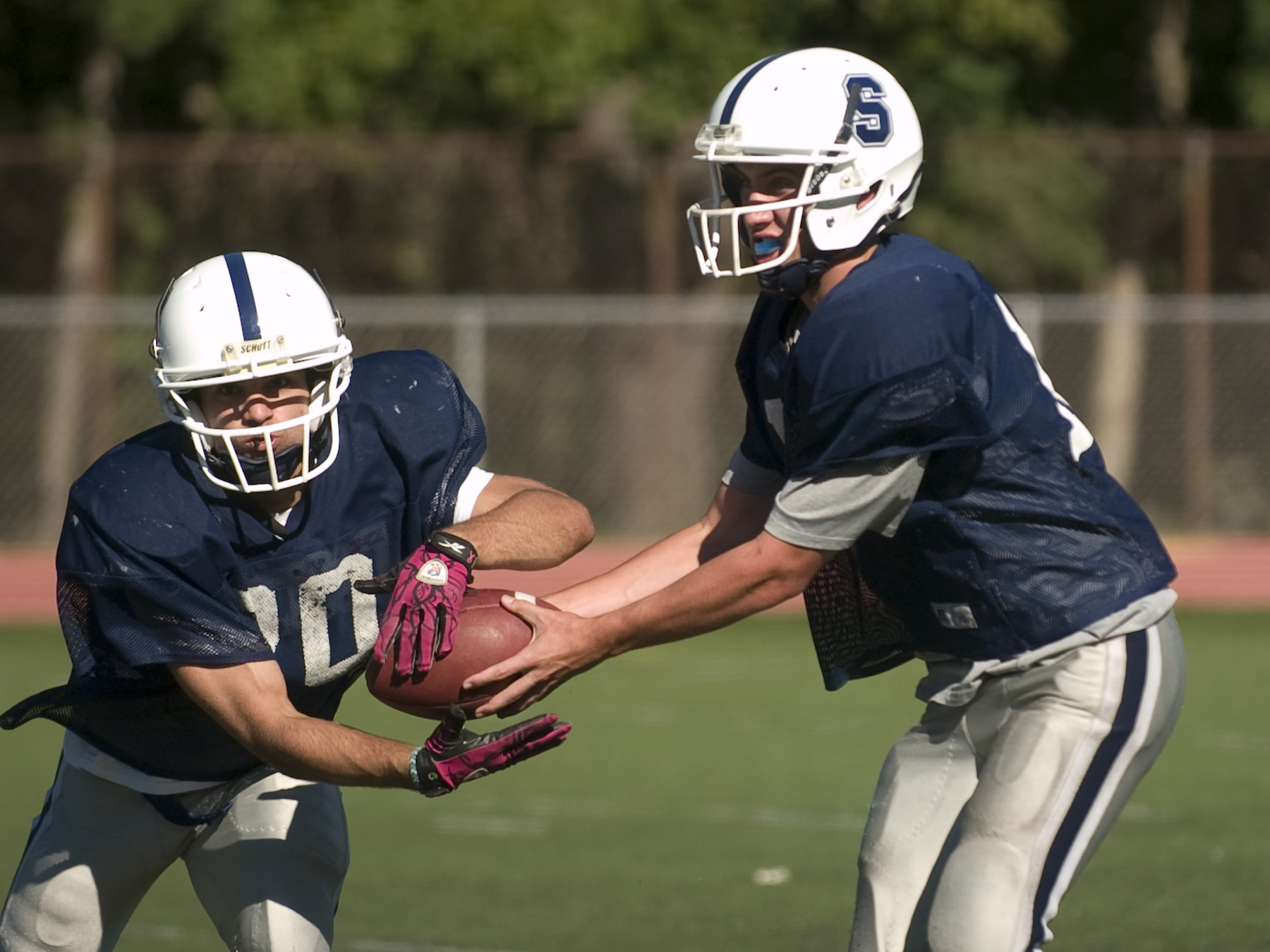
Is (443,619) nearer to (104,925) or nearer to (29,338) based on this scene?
(104,925)

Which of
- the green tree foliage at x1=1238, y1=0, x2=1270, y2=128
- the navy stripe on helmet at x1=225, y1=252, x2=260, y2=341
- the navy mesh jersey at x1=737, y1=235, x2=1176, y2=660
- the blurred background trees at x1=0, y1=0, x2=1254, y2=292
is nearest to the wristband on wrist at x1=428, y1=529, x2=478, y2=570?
the navy stripe on helmet at x1=225, y1=252, x2=260, y2=341

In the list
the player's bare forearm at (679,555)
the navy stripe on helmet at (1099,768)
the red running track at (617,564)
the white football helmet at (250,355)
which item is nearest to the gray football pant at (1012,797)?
the navy stripe on helmet at (1099,768)

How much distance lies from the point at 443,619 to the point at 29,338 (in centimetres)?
1007

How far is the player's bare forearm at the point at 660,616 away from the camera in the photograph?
321 cm

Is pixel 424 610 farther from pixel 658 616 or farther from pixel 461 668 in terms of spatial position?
pixel 658 616

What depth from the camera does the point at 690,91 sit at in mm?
13203

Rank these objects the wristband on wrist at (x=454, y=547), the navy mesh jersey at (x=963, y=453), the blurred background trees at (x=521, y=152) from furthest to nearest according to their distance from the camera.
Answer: the blurred background trees at (x=521, y=152)
the wristband on wrist at (x=454, y=547)
the navy mesh jersey at (x=963, y=453)

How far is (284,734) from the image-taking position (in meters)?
3.19

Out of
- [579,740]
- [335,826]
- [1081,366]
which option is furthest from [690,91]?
[335,826]

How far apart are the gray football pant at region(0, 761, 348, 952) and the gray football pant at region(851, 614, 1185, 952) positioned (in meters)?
1.02

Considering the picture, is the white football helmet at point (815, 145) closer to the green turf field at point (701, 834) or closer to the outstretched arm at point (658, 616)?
the outstretched arm at point (658, 616)

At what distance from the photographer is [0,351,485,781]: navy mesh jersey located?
3.27m

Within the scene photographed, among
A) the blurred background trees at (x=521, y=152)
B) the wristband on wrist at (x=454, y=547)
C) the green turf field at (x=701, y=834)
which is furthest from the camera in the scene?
the blurred background trees at (x=521, y=152)

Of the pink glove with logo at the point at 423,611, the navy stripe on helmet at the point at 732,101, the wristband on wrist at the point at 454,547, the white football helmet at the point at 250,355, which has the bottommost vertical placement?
the pink glove with logo at the point at 423,611
